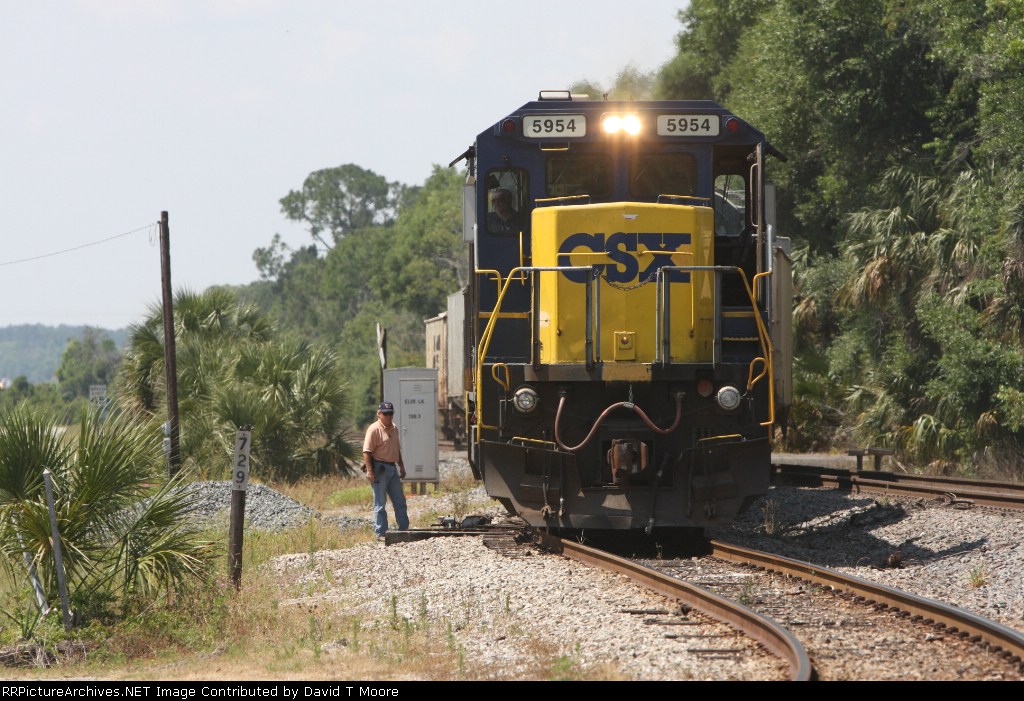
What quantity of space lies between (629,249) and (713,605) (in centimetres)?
387

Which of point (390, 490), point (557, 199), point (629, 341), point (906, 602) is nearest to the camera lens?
point (906, 602)

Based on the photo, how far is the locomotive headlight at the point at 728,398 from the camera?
34.6 ft

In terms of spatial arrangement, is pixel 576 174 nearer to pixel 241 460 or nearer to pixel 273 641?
pixel 241 460

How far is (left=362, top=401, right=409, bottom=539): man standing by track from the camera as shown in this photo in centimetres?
1337

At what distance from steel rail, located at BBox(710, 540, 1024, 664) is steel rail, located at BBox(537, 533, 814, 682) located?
3.33ft

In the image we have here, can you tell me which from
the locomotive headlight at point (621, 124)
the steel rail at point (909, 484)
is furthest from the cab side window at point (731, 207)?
the steel rail at point (909, 484)

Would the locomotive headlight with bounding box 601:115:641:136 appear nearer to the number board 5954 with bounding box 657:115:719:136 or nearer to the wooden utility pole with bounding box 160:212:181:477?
the number board 5954 with bounding box 657:115:719:136

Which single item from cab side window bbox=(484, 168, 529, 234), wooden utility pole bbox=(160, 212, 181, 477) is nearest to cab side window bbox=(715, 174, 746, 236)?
cab side window bbox=(484, 168, 529, 234)

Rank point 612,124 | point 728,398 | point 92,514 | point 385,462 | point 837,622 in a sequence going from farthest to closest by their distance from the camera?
1. point 385,462
2. point 612,124
3. point 728,398
4. point 92,514
5. point 837,622

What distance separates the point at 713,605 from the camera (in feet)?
26.6

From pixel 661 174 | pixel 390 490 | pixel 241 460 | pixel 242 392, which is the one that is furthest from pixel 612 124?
pixel 242 392

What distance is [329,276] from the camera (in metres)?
112
